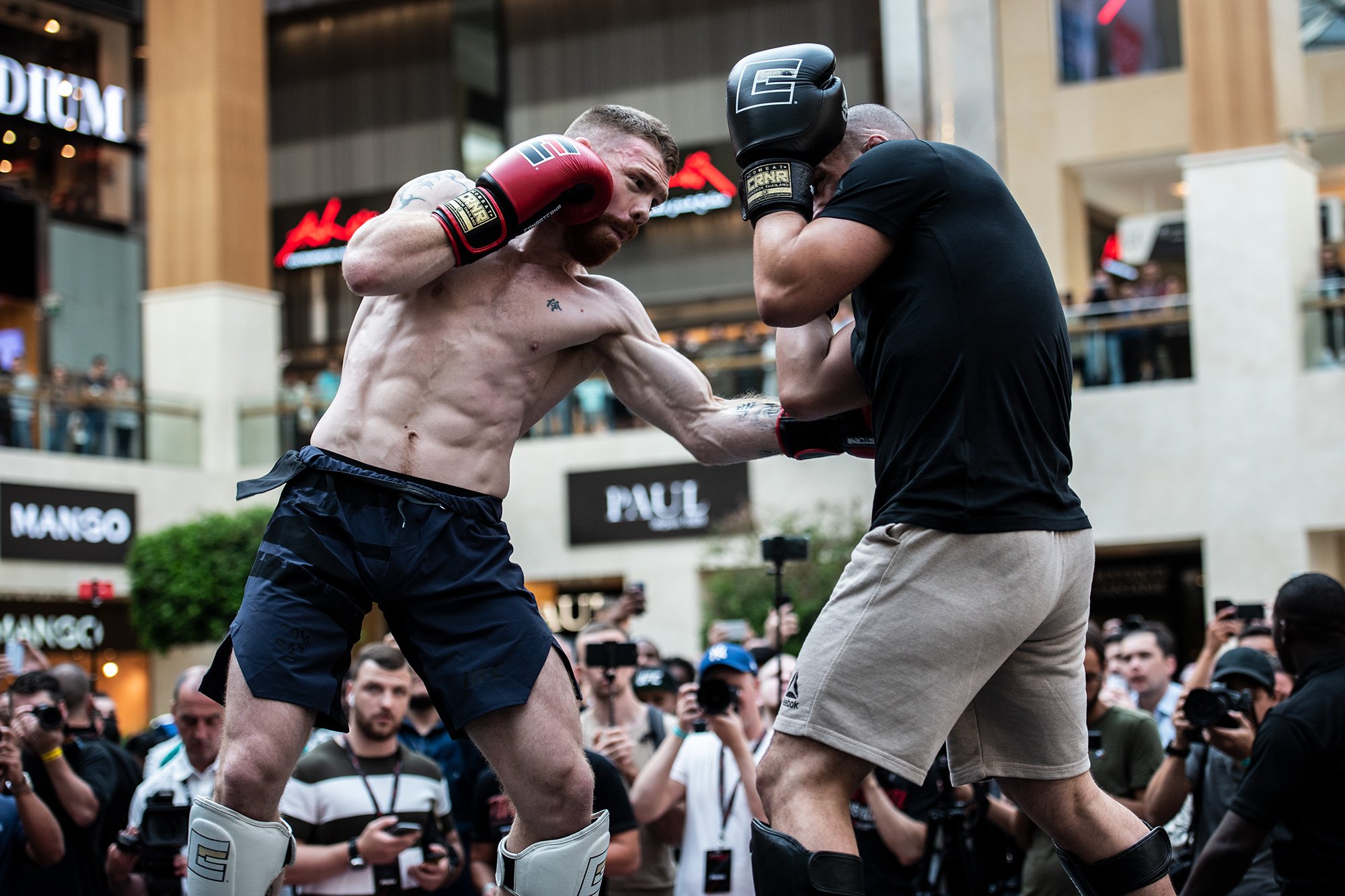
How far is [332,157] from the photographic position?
2695cm

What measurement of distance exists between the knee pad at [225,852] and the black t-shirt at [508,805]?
1.70m

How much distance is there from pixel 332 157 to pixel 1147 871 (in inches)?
1002

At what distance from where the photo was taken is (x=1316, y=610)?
4.40 m

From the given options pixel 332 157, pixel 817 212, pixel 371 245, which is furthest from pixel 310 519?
pixel 332 157

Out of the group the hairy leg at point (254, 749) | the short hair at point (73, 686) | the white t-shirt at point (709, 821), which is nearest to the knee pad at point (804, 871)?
the hairy leg at point (254, 749)

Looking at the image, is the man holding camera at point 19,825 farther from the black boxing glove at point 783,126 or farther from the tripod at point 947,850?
the black boxing glove at point 783,126

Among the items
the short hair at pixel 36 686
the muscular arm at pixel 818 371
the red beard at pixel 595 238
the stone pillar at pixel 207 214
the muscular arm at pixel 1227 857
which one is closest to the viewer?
the muscular arm at pixel 818 371

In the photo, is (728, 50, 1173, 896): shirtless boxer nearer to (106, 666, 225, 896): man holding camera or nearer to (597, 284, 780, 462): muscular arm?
(597, 284, 780, 462): muscular arm

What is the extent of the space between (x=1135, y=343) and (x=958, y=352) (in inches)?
568

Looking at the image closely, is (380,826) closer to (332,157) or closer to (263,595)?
(263,595)

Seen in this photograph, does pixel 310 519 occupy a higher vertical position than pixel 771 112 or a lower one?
lower

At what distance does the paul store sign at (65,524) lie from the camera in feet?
59.9

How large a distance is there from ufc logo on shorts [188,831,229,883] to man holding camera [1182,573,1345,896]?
249cm

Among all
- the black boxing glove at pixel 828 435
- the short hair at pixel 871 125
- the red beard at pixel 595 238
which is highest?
the short hair at pixel 871 125
